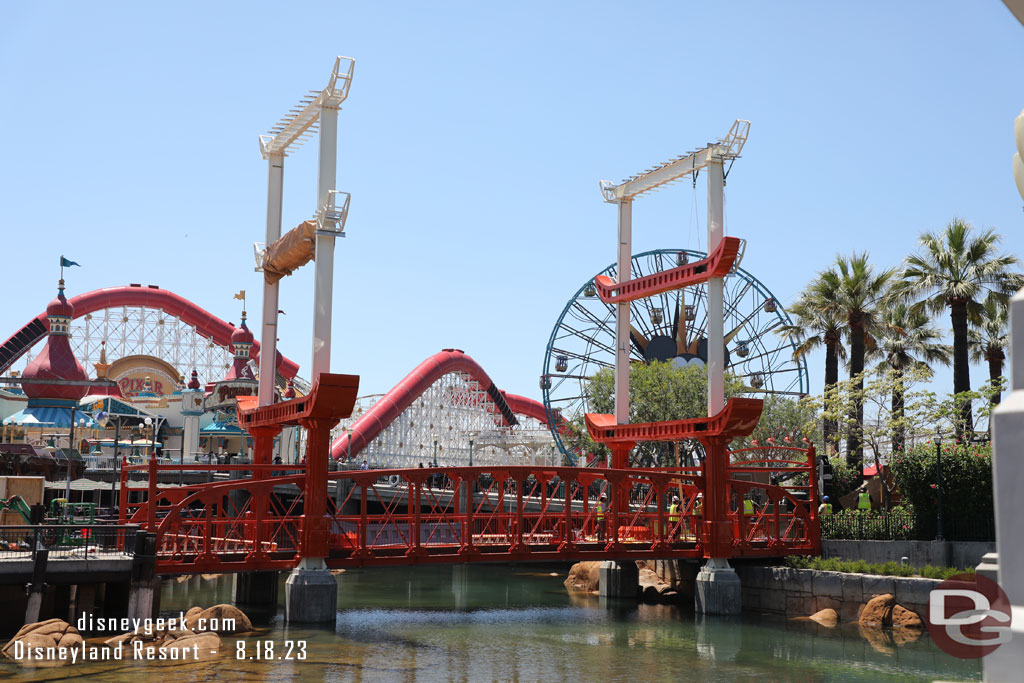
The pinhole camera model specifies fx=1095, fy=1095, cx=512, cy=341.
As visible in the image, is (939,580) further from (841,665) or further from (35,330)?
(35,330)

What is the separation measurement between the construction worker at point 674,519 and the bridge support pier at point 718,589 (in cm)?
109

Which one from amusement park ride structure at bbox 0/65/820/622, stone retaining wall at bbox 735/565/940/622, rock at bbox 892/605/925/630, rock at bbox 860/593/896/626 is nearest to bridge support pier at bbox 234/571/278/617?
amusement park ride structure at bbox 0/65/820/622

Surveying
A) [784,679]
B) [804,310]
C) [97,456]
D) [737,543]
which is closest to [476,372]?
[97,456]

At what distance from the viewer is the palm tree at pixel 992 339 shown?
40.1 meters

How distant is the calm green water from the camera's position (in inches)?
750

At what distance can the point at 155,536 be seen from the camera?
22.5m

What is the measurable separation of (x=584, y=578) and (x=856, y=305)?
590 inches

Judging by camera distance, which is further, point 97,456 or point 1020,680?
point 97,456

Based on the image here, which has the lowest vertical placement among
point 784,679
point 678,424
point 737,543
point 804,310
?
point 784,679

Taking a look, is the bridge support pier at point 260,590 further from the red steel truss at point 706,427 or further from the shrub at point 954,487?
the shrub at point 954,487

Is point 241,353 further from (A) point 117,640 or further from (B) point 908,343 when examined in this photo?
(A) point 117,640

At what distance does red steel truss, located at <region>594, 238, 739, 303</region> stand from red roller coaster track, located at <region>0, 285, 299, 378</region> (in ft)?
148

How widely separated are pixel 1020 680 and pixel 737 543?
26.0m

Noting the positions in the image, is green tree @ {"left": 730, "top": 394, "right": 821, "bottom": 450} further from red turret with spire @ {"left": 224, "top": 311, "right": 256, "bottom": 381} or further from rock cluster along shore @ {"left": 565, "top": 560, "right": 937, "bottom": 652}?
red turret with spire @ {"left": 224, "top": 311, "right": 256, "bottom": 381}
